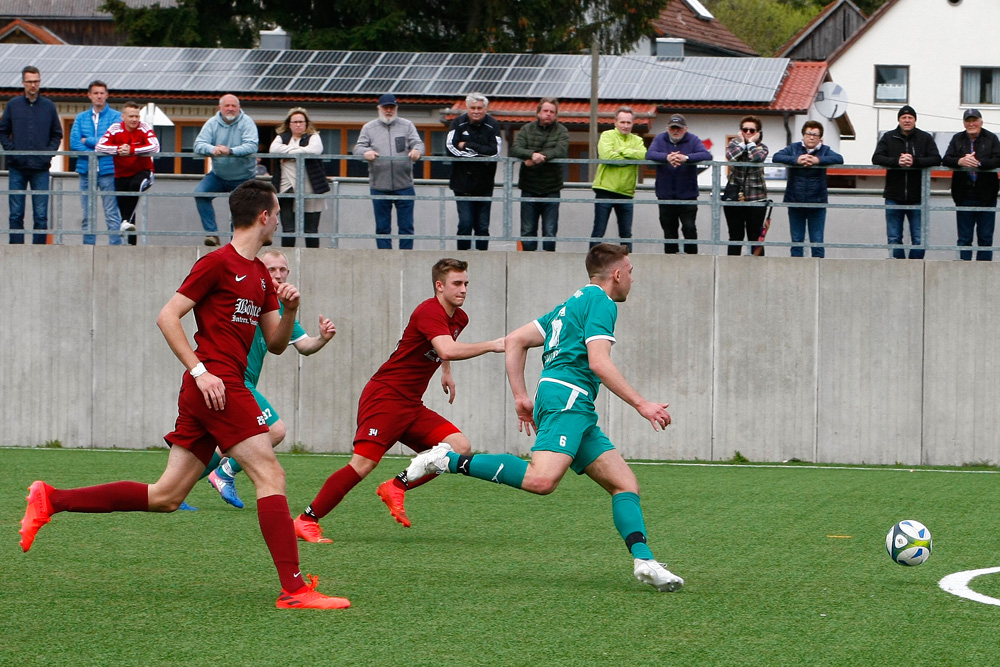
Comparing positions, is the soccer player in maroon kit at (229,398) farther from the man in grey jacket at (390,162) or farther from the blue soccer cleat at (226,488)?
the man in grey jacket at (390,162)

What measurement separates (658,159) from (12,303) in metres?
7.71

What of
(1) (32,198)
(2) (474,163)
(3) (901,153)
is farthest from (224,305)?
(1) (32,198)

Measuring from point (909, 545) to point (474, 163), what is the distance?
29.2 feet

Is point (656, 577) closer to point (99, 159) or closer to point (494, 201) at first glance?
point (494, 201)

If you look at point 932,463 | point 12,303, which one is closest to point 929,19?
point 932,463

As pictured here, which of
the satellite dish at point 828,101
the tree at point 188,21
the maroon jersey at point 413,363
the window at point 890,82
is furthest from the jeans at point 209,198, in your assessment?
the window at point 890,82

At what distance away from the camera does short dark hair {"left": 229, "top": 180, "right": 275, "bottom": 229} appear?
6348mm

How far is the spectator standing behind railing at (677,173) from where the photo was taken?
14836 millimetres

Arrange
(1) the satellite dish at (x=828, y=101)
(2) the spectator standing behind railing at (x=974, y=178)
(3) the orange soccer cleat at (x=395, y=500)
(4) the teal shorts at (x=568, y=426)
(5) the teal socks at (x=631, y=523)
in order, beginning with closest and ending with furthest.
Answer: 1. (5) the teal socks at (x=631, y=523)
2. (4) the teal shorts at (x=568, y=426)
3. (3) the orange soccer cleat at (x=395, y=500)
4. (2) the spectator standing behind railing at (x=974, y=178)
5. (1) the satellite dish at (x=828, y=101)

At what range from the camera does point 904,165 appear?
14602 millimetres

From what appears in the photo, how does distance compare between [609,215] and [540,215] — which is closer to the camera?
[609,215]

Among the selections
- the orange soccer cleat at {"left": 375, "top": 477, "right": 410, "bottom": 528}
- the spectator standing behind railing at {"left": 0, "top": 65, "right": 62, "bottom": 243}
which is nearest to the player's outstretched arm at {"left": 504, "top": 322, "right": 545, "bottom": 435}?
the orange soccer cleat at {"left": 375, "top": 477, "right": 410, "bottom": 528}

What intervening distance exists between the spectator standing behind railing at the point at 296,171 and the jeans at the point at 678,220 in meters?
3.92

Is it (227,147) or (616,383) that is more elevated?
(227,147)
